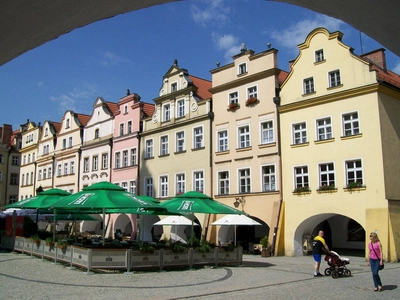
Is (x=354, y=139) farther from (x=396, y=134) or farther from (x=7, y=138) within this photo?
(x=7, y=138)

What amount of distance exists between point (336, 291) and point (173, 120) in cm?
2144

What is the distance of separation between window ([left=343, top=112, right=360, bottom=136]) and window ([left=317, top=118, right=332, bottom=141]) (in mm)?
799

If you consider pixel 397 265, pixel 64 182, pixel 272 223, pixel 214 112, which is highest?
pixel 214 112

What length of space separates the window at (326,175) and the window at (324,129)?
1442 mm

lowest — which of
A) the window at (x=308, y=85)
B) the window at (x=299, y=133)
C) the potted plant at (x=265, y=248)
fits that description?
the potted plant at (x=265, y=248)

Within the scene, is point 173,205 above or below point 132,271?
above

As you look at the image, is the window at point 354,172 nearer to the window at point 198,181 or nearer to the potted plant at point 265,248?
the potted plant at point 265,248

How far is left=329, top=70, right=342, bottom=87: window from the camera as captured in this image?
23.0m

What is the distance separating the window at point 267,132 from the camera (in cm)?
2552

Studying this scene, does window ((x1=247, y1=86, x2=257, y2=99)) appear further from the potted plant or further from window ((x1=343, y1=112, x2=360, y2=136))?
the potted plant

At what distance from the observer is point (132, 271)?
1565cm

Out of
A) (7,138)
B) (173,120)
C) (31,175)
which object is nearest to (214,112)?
(173,120)

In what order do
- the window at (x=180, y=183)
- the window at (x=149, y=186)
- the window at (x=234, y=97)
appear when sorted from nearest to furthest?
the window at (x=234, y=97)
the window at (x=180, y=183)
the window at (x=149, y=186)

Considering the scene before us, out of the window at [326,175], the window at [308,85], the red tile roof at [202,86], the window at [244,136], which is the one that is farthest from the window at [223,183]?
Result: the window at [308,85]
